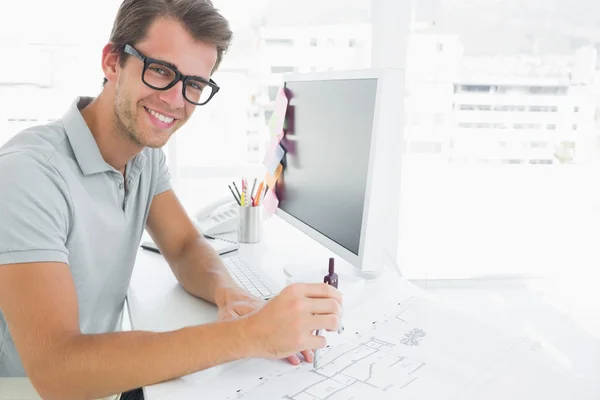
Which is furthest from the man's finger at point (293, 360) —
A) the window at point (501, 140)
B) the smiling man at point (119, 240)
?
the window at point (501, 140)

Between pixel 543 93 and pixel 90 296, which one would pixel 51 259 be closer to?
pixel 90 296

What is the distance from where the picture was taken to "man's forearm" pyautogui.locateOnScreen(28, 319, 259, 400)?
2.55ft

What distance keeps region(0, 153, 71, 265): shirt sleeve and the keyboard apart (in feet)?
1.34

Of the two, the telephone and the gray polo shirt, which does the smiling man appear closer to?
the gray polo shirt

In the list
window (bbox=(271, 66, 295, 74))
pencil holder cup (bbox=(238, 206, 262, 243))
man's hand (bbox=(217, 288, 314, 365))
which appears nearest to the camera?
man's hand (bbox=(217, 288, 314, 365))

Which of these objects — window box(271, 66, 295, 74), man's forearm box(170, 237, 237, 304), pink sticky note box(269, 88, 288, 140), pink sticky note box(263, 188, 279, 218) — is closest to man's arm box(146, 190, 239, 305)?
man's forearm box(170, 237, 237, 304)

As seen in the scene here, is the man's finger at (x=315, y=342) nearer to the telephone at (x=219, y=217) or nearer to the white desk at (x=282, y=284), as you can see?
the white desk at (x=282, y=284)

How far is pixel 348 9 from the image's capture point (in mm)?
2141

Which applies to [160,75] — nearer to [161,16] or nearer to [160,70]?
[160,70]

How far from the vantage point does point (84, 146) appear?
105cm

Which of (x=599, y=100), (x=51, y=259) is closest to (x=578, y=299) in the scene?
(x=599, y=100)

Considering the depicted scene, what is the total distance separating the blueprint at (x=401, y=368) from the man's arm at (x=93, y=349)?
5 centimetres

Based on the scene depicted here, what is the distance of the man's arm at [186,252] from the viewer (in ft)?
3.71

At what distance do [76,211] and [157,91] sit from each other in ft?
0.96
